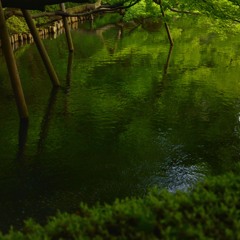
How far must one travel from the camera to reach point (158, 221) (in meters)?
4.16

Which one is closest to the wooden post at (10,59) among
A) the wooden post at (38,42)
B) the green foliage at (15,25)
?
the wooden post at (38,42)

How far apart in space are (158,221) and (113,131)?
8274 millimetres

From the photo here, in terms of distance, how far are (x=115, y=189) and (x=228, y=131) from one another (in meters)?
5.21

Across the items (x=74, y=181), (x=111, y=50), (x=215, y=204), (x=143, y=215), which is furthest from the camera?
(x=111, y=50)

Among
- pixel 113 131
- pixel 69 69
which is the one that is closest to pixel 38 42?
pixel 69 69

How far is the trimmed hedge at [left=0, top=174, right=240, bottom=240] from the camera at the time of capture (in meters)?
3.90

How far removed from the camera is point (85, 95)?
16719 millimetres

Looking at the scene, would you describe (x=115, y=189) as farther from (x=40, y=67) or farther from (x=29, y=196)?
(x=40, y=67)

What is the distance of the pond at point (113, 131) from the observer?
8.85 m

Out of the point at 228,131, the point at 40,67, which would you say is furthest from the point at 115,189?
the point at 40,67

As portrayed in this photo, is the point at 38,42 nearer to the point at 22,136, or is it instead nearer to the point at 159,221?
the point at 22,136

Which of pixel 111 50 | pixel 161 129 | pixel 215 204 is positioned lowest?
pixel 111 50

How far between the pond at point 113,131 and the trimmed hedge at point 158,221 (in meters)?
3.46

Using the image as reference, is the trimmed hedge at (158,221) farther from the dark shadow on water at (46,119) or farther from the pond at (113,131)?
the dark shadow on water at (46,119)
